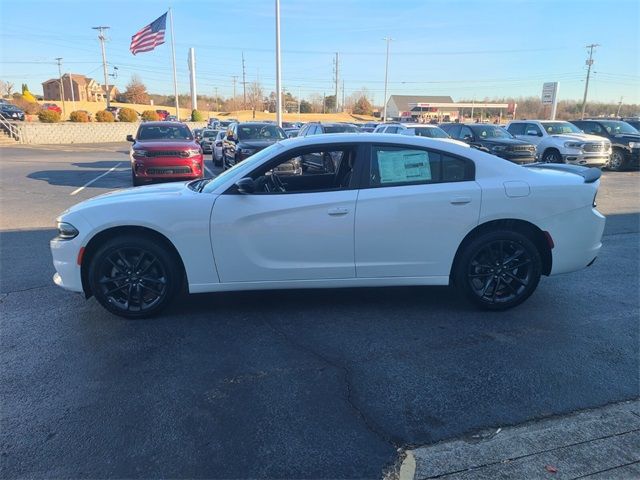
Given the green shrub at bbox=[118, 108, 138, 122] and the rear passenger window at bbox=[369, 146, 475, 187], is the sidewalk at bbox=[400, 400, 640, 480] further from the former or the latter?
the green shrub at bbox=[118, 108, 138, 122]

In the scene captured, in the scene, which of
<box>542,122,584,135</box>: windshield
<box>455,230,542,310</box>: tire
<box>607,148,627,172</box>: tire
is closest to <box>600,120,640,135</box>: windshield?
<box>607,148,627,172</box>: tire

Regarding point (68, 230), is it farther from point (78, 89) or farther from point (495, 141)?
point (78, 89)

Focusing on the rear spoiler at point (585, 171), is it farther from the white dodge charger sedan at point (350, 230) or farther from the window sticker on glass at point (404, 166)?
the window sticker on glass at point (404, 166)

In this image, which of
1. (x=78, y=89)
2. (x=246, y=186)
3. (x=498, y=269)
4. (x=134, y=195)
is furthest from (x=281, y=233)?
(x=78, y=89)

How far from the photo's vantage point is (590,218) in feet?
14.7

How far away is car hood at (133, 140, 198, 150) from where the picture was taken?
1195 centimetres

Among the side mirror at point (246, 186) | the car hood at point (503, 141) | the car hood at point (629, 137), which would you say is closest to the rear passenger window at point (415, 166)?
the side mirror at point (246, 186)

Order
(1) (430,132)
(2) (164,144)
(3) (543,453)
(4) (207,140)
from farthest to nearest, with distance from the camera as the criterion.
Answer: (4) (207,140)
(1) (430,132)
(2) (164,144)
(3) (543,453)

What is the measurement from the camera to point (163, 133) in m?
13.7

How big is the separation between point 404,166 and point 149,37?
35.8 meters

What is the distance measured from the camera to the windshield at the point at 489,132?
1677cm

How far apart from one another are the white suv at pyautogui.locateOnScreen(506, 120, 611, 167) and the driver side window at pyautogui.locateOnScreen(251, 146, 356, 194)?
14164 millimetres

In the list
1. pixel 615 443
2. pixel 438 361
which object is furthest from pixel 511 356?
pixel 615 443

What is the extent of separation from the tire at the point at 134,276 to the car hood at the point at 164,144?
836 centimetres
